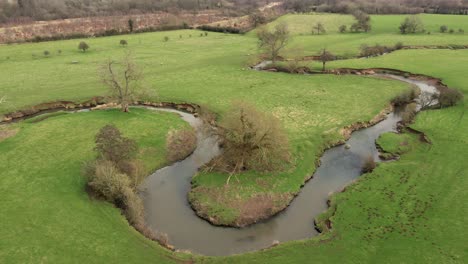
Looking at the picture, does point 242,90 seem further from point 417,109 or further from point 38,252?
point 38,252

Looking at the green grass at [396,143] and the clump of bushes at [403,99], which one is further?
the clump of bushes at [403,99]

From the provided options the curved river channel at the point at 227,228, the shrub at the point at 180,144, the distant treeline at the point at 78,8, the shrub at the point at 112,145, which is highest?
the distant treeline at the point at 78,8

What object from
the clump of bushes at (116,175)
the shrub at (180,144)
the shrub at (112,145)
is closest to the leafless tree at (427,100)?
the shrub at (180,144)

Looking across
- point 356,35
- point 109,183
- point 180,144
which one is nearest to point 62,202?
point 109,183

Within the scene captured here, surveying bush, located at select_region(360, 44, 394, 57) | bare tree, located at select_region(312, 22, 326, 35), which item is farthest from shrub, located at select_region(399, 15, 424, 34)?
bush, located at select_region(360, 44, 394, 57)

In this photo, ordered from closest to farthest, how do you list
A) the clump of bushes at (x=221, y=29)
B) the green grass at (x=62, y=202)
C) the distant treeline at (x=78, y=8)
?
the green grass at (x=62, y=202), the clump of bushes at (x=221, y=29), the distant treeline at (x=78, y=8)

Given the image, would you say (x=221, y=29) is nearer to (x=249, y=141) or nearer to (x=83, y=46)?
(x=83, y=46)

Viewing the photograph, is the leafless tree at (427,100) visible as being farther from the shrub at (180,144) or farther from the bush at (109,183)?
the bush at (109,183)
